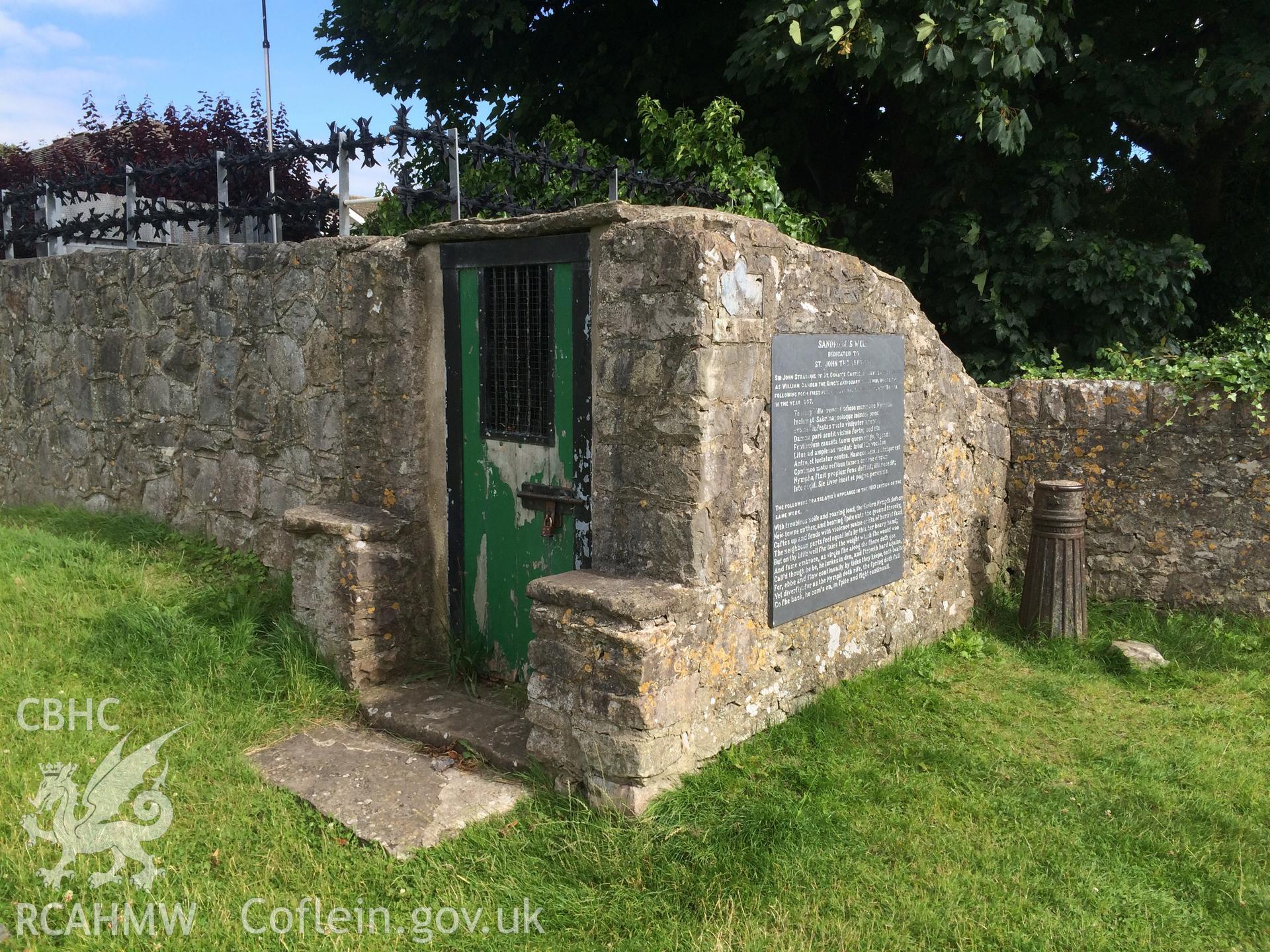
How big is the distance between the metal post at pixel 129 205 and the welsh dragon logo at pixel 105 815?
4.63 metres

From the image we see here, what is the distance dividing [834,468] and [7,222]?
301 inches

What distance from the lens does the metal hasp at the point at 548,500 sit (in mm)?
4250

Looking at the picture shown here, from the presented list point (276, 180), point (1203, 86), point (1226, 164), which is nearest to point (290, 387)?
point (1203, 86)

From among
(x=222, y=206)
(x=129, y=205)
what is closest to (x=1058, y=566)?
(x=222, y=206)

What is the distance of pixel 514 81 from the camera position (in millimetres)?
10211

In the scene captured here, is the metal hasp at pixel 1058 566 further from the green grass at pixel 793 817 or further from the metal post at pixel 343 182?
the metal post at pixel 343 182

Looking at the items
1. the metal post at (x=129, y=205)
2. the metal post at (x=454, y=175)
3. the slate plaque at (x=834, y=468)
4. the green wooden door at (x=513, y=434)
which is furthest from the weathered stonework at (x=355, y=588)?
the metal post at (x=129, y=205)

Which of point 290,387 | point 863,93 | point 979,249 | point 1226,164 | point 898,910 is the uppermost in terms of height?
point 863,93

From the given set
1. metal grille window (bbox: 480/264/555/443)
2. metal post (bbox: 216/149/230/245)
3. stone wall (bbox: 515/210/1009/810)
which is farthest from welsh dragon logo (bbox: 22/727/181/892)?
metal post (bbox: 216/149/230/245)

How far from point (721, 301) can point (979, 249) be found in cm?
520

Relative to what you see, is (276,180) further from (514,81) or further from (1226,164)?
(1226,164)

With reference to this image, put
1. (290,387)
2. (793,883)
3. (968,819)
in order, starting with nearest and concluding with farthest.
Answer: (793,883) < (968,819) < (290,387)

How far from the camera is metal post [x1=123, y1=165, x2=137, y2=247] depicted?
6949 mm

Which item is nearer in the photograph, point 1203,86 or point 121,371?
point 121,371
